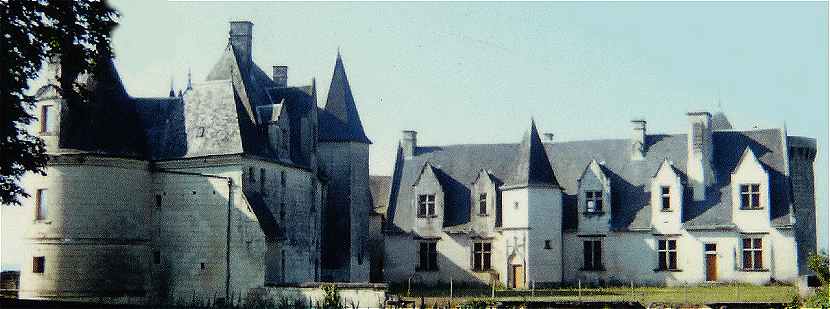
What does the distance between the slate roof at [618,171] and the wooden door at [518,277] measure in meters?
3.27

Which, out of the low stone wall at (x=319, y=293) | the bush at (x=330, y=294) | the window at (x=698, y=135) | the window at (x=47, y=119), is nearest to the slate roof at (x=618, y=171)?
the window at (x=698, y=135)

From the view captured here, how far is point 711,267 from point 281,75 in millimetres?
20955

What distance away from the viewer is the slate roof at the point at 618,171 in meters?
43.5

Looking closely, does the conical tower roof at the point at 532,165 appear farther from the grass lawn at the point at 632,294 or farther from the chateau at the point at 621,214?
the grass lawn at the point at 632,294

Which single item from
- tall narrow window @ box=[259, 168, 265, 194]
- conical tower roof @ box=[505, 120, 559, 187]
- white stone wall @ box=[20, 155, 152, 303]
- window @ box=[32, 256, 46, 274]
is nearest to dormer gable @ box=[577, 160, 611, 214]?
conical tower roof @ box=[505, 120, 559, 187]

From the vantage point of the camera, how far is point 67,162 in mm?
33219

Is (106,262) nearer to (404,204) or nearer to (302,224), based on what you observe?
(302,224)

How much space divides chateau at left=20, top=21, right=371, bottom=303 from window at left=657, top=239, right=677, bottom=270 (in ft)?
53.2

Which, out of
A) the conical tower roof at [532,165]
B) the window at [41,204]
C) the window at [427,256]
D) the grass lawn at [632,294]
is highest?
the conical tower roof at [532,165]

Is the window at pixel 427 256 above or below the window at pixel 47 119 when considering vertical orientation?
below

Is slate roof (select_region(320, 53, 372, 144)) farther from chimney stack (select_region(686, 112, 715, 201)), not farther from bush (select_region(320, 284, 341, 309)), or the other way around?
chimney stack (select_region(686, 112, 715, 201))

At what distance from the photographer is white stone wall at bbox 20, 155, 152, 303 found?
3291 cm

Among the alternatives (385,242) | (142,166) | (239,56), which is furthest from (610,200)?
(142,166)

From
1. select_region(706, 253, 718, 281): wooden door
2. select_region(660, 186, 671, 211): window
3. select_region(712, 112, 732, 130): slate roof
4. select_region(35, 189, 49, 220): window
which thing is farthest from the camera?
select_region(712, 112, 732, 130): slate roof
